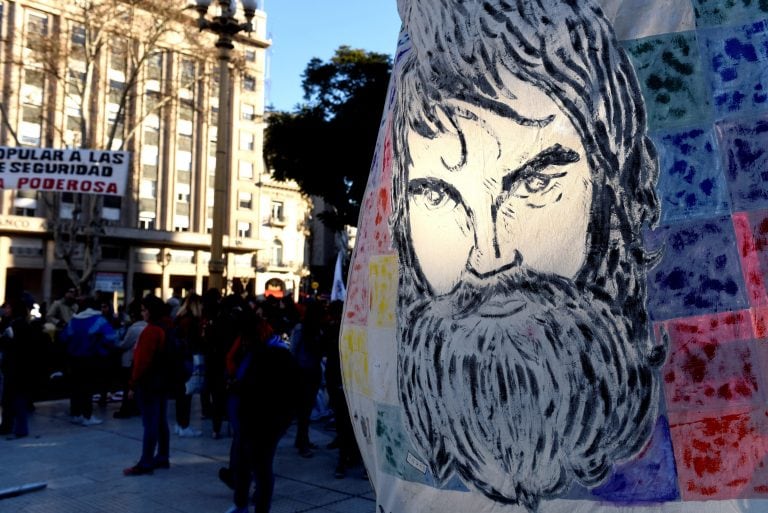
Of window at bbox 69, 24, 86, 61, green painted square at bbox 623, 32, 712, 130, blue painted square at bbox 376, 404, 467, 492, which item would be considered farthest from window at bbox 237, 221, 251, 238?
green painted square at bbox 623, 32, 712, 130

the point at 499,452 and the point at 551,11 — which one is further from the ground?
the point at 551,11

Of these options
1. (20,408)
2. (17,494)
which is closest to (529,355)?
(17,494)

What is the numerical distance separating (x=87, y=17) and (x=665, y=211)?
24.4 m

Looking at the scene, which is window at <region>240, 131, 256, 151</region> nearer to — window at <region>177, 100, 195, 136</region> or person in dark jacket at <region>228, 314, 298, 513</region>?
window at <region>177, 100, 195, 136</region>

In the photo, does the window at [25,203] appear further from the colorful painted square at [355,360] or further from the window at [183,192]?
the colorful painted square at [355,360]

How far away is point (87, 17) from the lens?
890 inches

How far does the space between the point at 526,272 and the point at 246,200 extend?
47853 millimetres

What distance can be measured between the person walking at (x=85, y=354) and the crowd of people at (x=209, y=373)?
0.5 inches

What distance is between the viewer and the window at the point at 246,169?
159 feet

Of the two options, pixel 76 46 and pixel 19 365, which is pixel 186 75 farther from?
pixel 19 365

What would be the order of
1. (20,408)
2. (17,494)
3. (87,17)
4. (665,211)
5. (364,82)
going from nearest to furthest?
(665,211), (17,494), (20,408), (364,82), (87,17)

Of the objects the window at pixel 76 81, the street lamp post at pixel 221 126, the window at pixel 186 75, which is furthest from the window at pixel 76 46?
the street lamp post at pixel 221 126

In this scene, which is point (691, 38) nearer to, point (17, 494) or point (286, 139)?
point (17, 494)

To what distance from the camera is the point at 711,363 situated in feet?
6.50
